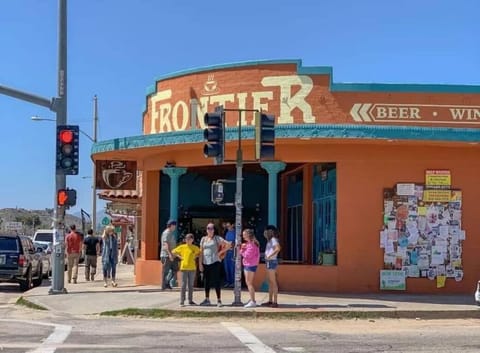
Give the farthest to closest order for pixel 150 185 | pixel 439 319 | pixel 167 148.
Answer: pixel 150 185
pixel 167 148
pixel 439 319

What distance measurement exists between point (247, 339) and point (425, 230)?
815cm

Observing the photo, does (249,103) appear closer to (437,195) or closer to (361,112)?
(361,112)

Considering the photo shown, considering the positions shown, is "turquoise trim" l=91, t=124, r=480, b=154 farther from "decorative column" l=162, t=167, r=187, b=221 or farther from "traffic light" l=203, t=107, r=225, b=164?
"decorative column" l=162, t=167, r=187, b=221

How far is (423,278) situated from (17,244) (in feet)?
38.9

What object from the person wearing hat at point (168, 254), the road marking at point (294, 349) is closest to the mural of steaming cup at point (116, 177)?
the person wearing hat at point (168, 254)

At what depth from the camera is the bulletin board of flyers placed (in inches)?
728

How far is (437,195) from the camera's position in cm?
1856

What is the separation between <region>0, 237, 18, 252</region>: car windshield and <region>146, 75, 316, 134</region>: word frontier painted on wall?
5585 millimetres

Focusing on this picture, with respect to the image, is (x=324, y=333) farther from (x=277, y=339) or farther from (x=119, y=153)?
(x=119, y=153)

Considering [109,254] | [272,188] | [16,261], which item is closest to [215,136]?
[272,188]

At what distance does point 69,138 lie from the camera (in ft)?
60.3

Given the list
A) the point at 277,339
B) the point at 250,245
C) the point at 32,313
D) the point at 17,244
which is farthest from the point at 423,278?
the point at 17,244

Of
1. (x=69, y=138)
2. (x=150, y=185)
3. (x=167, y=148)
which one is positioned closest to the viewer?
(x=69, y=138)

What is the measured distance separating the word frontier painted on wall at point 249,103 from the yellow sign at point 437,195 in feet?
11.0
